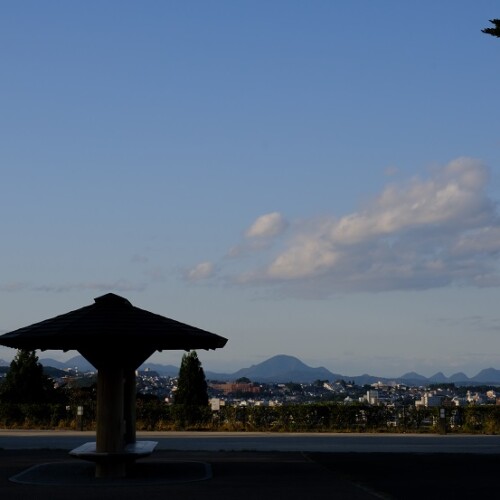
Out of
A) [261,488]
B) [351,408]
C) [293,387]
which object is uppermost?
[293,387]

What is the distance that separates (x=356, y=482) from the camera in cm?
1844

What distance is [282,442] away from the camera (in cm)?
2842

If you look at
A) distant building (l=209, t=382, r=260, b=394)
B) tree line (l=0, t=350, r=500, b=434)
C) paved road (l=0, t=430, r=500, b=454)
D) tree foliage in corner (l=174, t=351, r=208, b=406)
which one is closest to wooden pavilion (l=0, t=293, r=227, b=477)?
paved road (l=0, t=430, r=500, b=454)

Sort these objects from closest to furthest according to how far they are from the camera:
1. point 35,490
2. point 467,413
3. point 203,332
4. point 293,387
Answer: point 35,490, point 203,332, point 467,413, point 293,387

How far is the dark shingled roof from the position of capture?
18.5 metres

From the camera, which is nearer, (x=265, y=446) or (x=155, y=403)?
(x=265, y=446)

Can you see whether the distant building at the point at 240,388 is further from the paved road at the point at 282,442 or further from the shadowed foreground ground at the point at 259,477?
the shadowed foreground ground at the point at 259,477

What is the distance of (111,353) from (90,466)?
129 inches

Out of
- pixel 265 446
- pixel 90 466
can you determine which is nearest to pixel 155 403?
pixel 265 446

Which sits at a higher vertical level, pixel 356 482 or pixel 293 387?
pixel 293 387

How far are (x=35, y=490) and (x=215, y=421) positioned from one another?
18493 mm

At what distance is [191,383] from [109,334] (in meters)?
21.4

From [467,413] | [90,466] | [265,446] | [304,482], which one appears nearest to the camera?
[304,482]

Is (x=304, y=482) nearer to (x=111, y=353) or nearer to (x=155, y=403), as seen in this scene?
(x=111, y=353)
